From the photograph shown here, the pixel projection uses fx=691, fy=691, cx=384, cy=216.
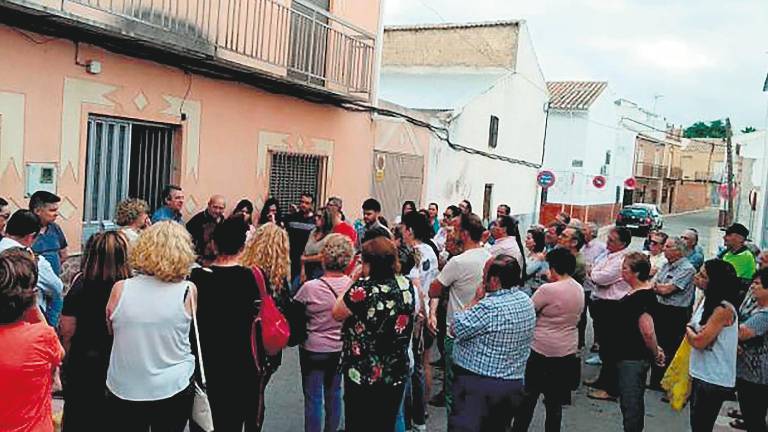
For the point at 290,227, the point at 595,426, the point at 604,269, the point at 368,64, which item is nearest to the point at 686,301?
the point at 604,269

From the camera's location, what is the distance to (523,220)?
24406mm

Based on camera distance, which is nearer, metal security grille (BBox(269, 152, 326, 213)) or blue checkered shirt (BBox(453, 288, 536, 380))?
blue checkered shirt (BBox(453, 288, 536, 380))

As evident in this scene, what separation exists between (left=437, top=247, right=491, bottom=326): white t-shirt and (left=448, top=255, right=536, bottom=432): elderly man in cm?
95

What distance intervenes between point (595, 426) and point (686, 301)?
6.58 ft

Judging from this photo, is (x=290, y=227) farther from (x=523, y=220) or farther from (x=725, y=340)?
(x=523, y=220)

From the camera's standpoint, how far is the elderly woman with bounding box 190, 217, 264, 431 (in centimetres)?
396

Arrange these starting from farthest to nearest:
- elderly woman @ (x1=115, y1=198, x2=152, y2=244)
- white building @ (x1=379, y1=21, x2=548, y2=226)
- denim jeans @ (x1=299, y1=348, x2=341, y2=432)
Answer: white building @ (x1=379, y1=21, x2=548, y2=226)
elderly woman @ (x1=115, y1=198, x2=152, y2=244)
denim jeans @ (x1=299, y1=348, x2=341, y2=432)

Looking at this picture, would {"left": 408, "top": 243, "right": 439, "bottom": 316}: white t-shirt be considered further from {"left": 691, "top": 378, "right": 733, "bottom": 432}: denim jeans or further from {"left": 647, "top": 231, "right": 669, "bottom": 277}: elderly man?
{"left": 647, "top": 231, "right": 669, "bottom": 277}: elderly man

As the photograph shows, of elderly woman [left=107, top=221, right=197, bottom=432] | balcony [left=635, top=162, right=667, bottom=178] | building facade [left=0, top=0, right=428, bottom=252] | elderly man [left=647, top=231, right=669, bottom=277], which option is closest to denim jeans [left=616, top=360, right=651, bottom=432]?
elderly man [left=647, top=231, right=669, bottom=277]

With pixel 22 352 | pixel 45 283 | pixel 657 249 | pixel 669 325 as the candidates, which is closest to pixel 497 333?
Result: pixel 22 352

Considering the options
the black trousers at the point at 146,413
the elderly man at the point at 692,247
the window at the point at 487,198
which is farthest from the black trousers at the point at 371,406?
the window at the point at 487,198

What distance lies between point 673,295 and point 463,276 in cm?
335

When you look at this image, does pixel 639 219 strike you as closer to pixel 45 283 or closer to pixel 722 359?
pixel 722 359

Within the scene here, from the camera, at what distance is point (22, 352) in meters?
2.90
